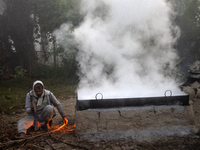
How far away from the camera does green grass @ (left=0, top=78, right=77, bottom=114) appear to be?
20.0 feet

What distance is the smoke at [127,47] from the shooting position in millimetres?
4877

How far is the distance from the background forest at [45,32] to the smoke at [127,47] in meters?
1.77

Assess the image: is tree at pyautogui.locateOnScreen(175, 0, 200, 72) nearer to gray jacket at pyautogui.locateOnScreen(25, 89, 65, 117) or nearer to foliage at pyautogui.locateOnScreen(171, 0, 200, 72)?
foliage at pyautogui.locateOnScreen(171, 0, 200, 72)

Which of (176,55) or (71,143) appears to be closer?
(71,143)

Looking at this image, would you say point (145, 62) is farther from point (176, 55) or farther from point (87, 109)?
point (176, 55)

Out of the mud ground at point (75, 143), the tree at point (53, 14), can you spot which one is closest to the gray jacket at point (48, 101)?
the mud ground at point (75, 143)

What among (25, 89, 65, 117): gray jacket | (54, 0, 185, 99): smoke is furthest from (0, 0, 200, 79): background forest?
(25, 89, 65, 117): gray jacket

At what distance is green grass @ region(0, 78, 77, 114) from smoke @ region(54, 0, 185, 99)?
62.7 inches

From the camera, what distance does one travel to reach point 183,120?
4.11m

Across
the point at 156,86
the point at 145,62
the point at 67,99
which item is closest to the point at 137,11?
the point at 145,62

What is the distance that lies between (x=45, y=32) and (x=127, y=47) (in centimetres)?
587

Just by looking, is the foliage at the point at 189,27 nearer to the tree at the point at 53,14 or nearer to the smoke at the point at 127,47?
the smoke at the point at 127,47

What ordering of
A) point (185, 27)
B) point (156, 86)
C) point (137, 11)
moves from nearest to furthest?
point (156, 86), point (137, 11), point (185, 27)

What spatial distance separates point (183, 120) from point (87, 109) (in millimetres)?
2087
